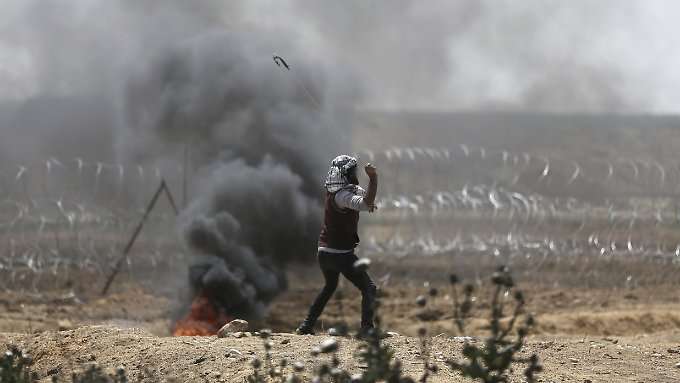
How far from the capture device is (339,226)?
10000 mm

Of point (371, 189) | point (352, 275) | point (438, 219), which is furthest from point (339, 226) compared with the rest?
point (438, 219)

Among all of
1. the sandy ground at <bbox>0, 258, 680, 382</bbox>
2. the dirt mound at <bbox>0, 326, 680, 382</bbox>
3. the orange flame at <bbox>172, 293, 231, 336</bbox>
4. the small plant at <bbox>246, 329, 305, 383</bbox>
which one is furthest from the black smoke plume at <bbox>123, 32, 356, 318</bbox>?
the small plant at <bbox>246, 329, 305, 383</bbox>

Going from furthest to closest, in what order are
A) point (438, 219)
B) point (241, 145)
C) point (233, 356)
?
1. point (438, 219)
2. point (241, 145)
3. point (233, 356)

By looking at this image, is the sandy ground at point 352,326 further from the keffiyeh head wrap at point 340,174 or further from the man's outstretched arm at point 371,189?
the keffiyeh head wrap at point 340,174

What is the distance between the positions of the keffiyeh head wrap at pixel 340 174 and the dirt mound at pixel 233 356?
1.41 meters

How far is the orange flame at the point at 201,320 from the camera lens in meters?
15.2

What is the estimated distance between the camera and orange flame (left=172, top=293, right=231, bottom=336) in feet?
49.8

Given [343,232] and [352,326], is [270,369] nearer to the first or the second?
[352,326]

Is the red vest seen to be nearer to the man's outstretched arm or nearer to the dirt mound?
the man's outstretched arm

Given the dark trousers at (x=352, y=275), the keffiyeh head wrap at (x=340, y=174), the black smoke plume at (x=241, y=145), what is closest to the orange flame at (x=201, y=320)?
the black smoke plume at (x=241, y=145)

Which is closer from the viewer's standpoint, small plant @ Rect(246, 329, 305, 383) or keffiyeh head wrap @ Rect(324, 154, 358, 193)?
small plant @ Rect(246, 329, 305, 383)

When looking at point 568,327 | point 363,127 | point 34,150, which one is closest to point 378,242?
point 568,327

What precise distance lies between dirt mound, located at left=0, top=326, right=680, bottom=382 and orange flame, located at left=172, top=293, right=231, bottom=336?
4.11 m

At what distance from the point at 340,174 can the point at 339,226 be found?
49 cm
